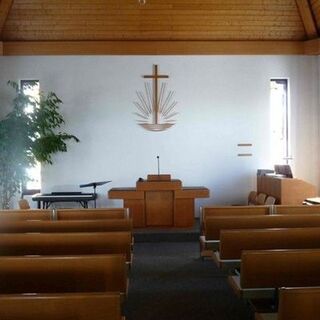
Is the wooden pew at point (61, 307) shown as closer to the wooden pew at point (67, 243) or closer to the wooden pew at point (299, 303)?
the wooden pew at point (299, 303)

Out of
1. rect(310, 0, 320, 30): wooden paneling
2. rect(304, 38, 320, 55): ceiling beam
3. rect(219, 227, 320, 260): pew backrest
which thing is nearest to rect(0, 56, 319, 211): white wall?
rect(304, 38, 320, 55): ceiling beam

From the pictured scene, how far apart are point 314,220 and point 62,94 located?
5.13 metres

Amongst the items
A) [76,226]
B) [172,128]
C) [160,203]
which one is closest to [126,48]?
[172,128]

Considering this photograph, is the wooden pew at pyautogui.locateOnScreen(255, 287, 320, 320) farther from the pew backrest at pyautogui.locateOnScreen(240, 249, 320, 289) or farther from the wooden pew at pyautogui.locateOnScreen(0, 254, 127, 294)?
the wooden pew at pyautogui.locateOnScreen(0, 254, 127, 294)

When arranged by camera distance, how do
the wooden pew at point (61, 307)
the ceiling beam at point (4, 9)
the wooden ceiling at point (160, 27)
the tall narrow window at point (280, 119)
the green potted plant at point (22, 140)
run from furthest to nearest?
1. the tall narrow window at point (280, 119)
2. the wooden ceiling at point (160, 27)
3. the ceiling beam at point (4, 9)
4. the green potted plant at point (22, 140)
5. the wooden pew at point (61, 307)

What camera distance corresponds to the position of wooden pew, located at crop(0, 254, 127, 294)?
2033mm

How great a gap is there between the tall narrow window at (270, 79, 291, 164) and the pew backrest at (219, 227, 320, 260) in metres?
4.81

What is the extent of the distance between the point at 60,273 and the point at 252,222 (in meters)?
1.74

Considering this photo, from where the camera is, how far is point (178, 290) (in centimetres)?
Answer: 359

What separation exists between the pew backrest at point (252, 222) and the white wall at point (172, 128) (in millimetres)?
3946

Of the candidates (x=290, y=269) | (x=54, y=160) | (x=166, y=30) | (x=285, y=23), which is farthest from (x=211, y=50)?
(x=290, y=269)

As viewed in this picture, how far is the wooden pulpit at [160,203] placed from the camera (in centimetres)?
574

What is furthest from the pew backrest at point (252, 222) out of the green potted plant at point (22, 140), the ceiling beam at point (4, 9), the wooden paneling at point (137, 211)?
the ceiling beam at point (4, 9)

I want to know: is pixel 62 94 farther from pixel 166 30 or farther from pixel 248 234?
pixel 248 234
